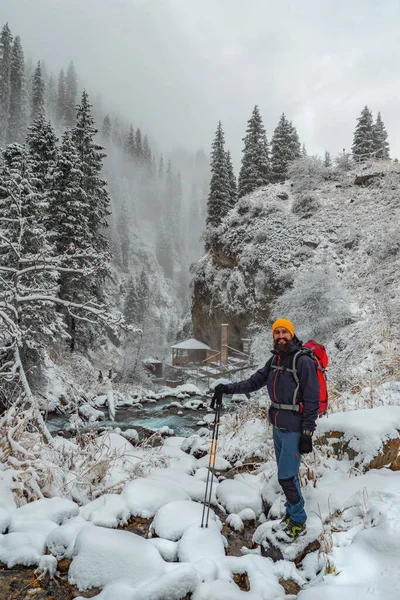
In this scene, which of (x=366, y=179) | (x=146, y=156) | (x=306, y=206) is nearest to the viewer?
(x=306, y=206)

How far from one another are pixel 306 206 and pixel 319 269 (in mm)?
8130

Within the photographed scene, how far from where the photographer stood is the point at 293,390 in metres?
3.03

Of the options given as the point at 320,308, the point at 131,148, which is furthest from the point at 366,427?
the point at 131,148

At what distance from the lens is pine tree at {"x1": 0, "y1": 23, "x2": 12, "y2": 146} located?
186 ft

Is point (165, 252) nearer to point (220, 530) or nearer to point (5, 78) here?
point (5, 78)

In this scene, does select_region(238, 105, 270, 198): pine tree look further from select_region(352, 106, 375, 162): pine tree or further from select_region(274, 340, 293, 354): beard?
select_region(274, 340, 293, 354): beard

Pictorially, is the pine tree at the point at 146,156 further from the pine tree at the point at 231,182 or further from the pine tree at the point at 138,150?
the pine tree at the point at 231,182

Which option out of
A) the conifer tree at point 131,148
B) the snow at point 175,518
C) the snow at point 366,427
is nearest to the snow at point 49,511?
the snow at point 175,518

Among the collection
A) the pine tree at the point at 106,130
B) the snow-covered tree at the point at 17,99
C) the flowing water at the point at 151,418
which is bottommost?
the flowing water at the point at 151,418

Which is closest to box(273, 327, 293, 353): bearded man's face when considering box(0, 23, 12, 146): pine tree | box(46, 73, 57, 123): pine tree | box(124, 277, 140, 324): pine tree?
box(124, 277, 140, 324): pine tree

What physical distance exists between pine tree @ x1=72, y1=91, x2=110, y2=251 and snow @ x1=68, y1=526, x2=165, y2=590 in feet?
62.1

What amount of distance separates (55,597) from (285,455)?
203 centimetres

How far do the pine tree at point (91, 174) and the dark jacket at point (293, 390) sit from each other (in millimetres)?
18601

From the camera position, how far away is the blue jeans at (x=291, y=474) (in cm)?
298
